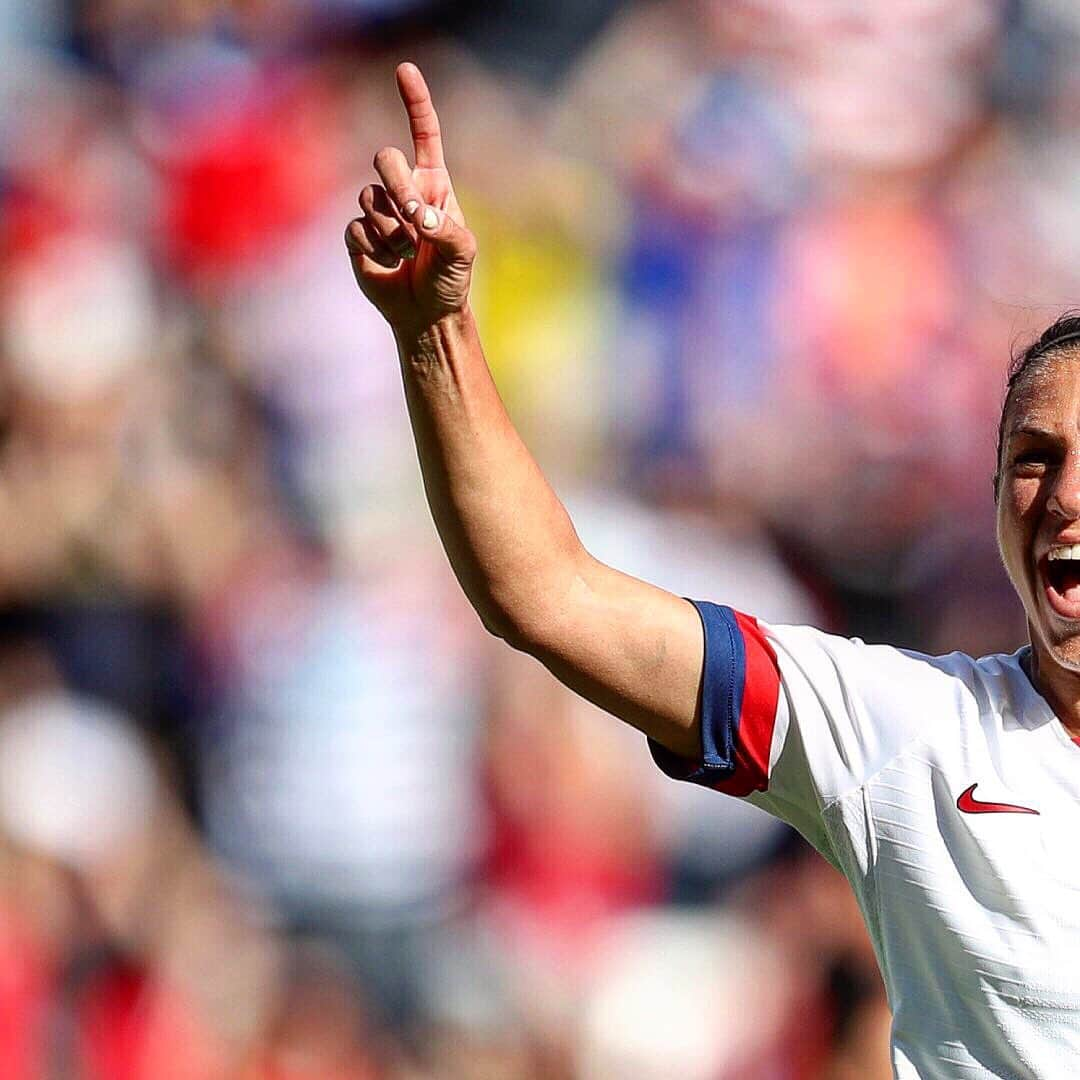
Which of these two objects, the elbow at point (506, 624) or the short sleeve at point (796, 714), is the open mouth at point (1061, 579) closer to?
the short sleeve at point (796, 714)

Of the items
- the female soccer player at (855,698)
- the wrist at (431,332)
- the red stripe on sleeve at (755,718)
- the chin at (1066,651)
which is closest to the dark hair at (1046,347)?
the female soccer player at (855,698)

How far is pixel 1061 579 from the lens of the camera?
60.7 inches

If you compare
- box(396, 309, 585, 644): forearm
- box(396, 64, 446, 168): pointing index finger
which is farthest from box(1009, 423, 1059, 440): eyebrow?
box(396, 64, 446, 168): pointing index finger

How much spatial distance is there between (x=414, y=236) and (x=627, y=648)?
435 millimetres

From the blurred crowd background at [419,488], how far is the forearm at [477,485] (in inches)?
72.9

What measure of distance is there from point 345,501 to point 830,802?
198cm

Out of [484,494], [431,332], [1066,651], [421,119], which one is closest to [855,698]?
[1066,651]

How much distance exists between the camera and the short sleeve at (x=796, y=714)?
4.94 ft

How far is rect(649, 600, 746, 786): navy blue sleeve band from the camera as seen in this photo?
1.50 m

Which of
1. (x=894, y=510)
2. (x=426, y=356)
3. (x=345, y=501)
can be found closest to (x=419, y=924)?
(x=345, y=501)

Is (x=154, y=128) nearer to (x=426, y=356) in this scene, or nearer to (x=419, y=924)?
(x=419, y=924)

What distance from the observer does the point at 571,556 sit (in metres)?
1.49

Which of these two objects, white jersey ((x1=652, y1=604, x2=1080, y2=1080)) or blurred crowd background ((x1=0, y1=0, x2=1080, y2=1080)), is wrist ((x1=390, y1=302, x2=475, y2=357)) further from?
blurred crowd background ((x1=0, y1=0, x2=1080, y2=1080))

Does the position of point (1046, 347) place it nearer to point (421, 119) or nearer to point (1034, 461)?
point (1034, 461)
